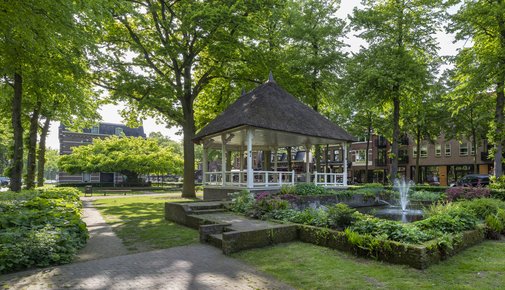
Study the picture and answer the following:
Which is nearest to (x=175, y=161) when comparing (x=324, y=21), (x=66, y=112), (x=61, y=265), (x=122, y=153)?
(x=122, y=153)

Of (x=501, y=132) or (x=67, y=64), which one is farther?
(x=501, y=132)

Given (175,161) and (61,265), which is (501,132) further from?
(175,161)

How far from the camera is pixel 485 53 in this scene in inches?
919

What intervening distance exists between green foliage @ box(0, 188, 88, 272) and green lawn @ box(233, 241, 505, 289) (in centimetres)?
408

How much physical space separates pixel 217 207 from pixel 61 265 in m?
7.44

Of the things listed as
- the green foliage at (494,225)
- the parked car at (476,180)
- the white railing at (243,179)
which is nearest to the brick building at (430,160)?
the parked car at (476,180)

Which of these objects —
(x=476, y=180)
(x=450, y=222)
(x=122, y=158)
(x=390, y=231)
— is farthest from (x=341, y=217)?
(x=122, y=158)

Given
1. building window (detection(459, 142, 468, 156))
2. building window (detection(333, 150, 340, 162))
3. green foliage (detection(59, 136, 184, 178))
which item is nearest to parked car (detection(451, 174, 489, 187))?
building window (detection(459, 142, 468, 156))

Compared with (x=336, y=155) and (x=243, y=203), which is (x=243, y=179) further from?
(x=336, y=155)

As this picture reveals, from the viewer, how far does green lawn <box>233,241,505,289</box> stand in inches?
236

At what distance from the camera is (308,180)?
22.4 metres

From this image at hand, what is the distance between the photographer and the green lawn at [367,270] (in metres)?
6.00

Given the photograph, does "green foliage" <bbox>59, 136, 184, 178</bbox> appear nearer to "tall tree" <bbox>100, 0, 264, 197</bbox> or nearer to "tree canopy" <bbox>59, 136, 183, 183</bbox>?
"tree canopy" <bbox>59, 136, 183, 183</bbox>

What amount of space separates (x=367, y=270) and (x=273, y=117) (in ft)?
40.2
